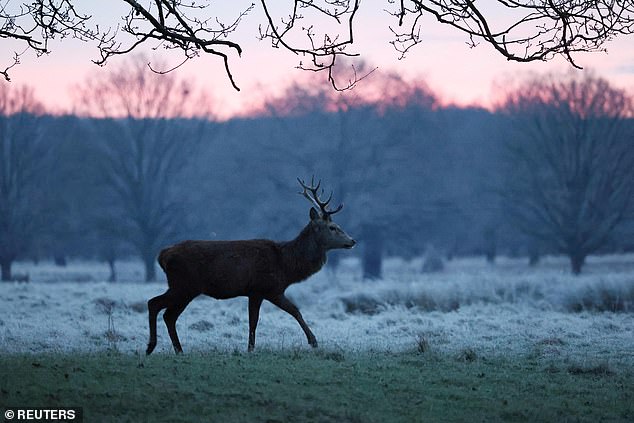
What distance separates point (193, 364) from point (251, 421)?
2640mm

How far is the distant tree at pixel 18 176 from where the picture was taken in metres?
45.5

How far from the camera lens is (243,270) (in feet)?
48.3

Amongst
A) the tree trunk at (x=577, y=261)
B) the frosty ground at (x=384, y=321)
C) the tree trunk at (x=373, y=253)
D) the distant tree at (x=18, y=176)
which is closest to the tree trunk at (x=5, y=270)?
the distant tree at (x=18, y=176)

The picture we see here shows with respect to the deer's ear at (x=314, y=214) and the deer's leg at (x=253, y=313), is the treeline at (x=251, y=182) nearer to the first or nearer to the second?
the deer's ear at (x=314, y=214)

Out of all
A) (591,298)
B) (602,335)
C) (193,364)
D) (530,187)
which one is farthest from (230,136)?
(193,364)

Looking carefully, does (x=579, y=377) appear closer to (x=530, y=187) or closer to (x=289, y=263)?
(x=289, y=263)

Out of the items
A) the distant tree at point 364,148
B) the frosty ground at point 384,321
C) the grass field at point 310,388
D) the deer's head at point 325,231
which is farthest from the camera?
the distant tree at point 364,148

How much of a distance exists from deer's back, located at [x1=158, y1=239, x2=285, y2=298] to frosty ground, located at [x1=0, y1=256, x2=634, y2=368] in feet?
3.00

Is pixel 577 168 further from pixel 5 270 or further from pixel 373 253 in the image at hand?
pixel 5 270

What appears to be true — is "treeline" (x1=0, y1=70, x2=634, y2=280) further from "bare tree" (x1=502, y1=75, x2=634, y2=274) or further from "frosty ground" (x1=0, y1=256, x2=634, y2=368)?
"frosty ground" (x1=0, y1=256, x2=634, y2=368)

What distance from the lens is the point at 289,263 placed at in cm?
1534

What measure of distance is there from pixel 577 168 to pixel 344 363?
34023 mm

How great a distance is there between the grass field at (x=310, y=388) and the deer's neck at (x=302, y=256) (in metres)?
2.77

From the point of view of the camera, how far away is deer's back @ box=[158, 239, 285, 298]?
14.2 m
